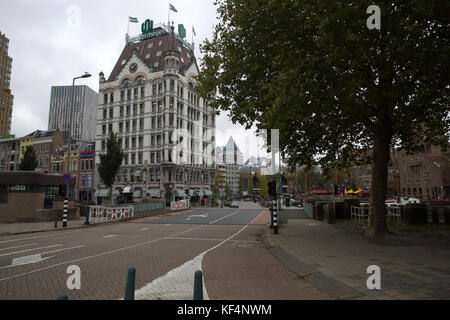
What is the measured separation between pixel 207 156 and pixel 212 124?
7.49 metres

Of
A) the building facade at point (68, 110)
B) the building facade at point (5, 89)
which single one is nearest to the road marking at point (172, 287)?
the building facade at point (5, 89)

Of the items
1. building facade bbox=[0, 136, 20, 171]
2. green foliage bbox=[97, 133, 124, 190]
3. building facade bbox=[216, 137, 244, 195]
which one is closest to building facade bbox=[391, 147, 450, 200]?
green foliage bbox=[97, 133, 124, 190]

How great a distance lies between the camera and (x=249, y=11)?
10680 millimetres

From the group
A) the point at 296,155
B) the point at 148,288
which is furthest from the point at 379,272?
the point at 296,155

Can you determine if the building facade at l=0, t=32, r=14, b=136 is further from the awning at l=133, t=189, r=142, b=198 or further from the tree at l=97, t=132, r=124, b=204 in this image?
the tree at l=97, t=132, r=124, b=204

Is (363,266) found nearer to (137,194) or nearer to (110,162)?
(110,162)

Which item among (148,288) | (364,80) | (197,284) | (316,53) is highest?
(316,53)

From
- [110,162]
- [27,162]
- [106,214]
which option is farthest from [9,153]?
[106,214]

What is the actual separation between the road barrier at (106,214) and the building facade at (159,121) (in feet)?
73.5

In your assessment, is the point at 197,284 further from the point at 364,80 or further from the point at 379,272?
the point at 364,80

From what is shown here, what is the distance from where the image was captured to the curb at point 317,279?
16.3 feet

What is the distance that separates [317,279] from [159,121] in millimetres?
49235

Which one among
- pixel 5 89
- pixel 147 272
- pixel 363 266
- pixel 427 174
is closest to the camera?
pixel 147 272

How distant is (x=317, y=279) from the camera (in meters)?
5.95
